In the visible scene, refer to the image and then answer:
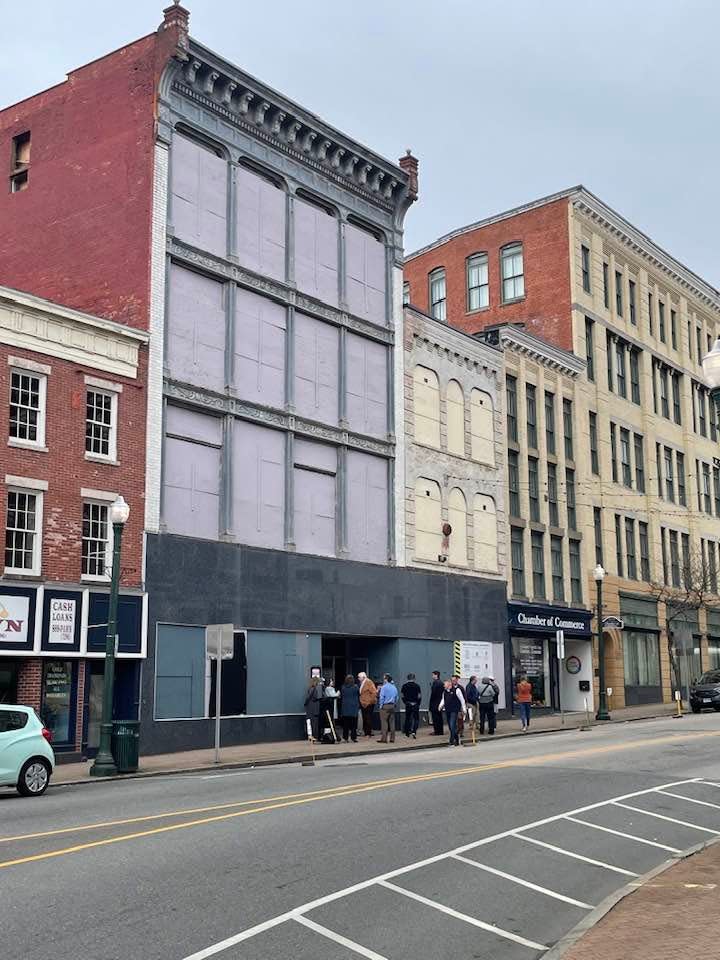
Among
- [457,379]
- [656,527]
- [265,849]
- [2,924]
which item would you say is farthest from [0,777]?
[656,527]

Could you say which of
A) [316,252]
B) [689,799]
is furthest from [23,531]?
[689,799]

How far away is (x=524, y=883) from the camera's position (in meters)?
11.1

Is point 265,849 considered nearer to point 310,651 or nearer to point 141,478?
point 141,478

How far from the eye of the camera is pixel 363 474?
36.3m

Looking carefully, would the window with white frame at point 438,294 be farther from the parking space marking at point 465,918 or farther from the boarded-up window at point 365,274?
the parking space marking at point 465,918

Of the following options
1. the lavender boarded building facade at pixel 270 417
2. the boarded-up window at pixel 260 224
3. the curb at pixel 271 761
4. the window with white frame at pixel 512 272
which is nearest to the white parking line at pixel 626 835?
the curb at pixel 271 761

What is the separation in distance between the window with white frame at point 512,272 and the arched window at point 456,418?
1197 centimetres

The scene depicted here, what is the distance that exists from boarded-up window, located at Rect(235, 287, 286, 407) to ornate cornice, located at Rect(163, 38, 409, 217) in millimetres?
4989

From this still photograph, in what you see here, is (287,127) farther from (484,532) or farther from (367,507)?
(484,532)

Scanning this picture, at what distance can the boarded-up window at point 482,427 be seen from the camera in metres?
41.8

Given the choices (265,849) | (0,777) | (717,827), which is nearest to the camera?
(265,849)

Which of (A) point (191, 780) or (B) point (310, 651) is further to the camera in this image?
(B) point (310, 651)

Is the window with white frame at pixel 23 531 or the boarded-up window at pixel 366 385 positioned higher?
the boarded-up window at pixel 366 385

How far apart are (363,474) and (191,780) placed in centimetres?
1696
